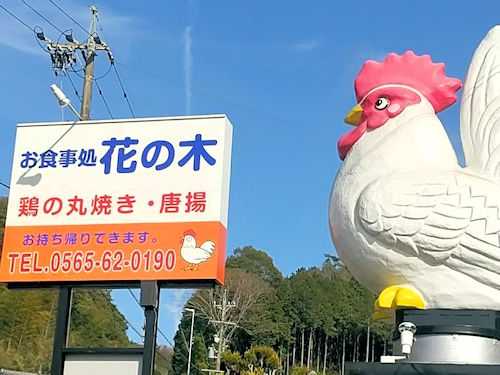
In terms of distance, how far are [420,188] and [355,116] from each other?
0.96 metres

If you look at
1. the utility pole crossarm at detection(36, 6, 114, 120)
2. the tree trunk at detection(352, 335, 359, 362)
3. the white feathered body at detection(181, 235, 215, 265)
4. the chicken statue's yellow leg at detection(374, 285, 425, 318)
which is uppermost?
the utility pole crossarm at detection(36, 6, 114, 120)

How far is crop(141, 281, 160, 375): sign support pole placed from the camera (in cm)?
629

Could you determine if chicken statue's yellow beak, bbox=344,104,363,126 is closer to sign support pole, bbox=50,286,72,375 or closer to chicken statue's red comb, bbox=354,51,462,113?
chicken statue's red comb, bbox=354,51,462,113

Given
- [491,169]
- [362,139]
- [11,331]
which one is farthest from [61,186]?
[11,331]

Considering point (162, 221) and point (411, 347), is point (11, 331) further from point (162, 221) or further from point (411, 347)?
point (411, 347)

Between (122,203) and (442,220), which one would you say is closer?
A: (442,220)

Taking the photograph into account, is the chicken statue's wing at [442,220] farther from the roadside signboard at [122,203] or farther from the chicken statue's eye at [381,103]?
the roadside signboard at [122,203]

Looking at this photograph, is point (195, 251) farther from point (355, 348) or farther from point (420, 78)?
point (355, 348)

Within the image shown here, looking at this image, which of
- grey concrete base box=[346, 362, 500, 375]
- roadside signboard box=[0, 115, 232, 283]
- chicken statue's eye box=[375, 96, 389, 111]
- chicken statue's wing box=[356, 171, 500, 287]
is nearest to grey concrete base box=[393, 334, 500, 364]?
grey concrete base box=[346, 362, 500, 375]

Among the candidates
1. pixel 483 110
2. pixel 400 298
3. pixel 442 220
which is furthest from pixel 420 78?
pixel 400 298

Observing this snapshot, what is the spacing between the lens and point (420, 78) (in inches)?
233

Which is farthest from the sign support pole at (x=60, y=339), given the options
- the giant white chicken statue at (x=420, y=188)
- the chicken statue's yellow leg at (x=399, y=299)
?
the chicken statue's yellow leg at (x=399, y=299)

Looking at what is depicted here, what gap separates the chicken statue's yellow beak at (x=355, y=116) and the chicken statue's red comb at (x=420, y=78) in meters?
0.14

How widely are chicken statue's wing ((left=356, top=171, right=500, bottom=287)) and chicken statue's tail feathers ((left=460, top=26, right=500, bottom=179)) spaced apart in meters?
0.31
